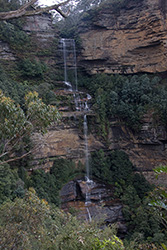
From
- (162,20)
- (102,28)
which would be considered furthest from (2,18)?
(102,28)

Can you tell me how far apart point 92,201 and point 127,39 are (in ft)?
39.3

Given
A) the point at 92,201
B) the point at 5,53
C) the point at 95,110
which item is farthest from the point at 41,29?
the point at 92,201

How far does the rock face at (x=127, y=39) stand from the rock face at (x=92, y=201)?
926 centimetres

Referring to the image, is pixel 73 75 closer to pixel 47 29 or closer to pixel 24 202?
pixel 47 29

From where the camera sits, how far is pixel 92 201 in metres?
11.5

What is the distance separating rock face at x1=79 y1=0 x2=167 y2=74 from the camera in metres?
13.2

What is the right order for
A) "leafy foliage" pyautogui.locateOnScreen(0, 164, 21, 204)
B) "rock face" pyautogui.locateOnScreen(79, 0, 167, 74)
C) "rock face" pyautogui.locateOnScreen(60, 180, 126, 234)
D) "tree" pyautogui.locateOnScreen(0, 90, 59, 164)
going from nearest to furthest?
"tree" pyautogui.locateOnScreen(0, 90, 59, 164) < "leafy foliage" pyautogui.locateOnScreen(0, 164, 21, 204) < "rock face" pyautogui.locateOnScreen(60, 180, 126, 234) < "rock face" pyautogui.locateOnScreen(79, 0, 167, 74)

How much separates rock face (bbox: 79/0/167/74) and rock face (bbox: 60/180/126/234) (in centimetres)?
926

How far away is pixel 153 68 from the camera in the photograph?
14.2 metres

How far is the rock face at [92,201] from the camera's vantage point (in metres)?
10.5

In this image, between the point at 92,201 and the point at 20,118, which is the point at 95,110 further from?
the point at 20,118

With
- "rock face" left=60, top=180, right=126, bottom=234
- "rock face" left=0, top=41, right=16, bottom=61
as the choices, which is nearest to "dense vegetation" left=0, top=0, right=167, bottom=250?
"rock face" left=0, top=41, right=16, bottom=61

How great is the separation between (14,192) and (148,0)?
14596 mm

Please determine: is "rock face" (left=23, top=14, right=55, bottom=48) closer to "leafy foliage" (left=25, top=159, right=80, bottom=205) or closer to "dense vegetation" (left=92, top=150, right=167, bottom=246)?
"leafy foliage" (left=25, top=159, right=80, bottom=205)
